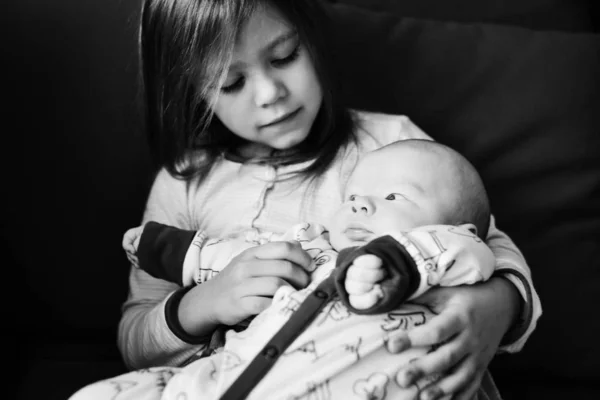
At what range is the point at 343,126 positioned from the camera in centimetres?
124

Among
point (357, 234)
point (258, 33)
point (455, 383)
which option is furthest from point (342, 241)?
point (258, 33)

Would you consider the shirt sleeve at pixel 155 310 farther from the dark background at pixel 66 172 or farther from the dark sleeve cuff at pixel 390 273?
the dark sleeve cuff at pixel 390 273

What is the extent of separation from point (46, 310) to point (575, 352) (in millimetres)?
993

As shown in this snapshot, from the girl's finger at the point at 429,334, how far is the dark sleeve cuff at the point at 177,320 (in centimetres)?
35

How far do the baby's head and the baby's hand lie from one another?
9cm

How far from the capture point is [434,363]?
0.87 meters

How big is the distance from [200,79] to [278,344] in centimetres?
49

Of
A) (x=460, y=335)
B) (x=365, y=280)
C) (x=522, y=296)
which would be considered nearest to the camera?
(x=365, y=280)

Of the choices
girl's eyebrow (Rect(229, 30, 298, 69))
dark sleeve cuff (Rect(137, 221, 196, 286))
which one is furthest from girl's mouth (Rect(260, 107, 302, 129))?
dark sleeve cuff (Rect(137, 221, 196, 286))

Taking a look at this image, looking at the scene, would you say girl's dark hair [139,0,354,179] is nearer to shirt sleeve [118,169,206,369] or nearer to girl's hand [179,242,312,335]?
shirt sleeve [118,169,206,369]

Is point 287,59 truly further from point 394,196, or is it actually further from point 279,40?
point 394,196

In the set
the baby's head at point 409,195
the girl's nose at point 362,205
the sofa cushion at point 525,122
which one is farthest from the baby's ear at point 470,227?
the sofa cushion at point 525,122

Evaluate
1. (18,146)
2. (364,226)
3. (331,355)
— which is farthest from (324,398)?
(18,146)

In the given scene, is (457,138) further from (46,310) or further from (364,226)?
(46,310)
